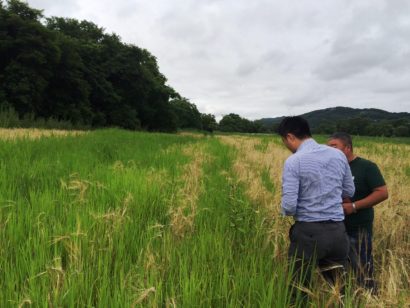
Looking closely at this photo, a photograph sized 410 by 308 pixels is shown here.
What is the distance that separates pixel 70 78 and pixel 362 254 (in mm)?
37621

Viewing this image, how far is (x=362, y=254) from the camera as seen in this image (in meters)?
3.48

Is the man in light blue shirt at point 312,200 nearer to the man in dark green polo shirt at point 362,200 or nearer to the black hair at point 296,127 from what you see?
the black hair at point 296,127

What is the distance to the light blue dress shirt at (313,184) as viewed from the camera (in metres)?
2.72

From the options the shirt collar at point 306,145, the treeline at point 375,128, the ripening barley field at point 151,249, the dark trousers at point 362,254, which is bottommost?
the dark trousers at point 362,254

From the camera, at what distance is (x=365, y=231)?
11.7 ft

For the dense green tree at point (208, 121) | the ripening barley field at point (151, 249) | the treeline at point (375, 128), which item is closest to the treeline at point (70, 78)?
the ripening barley field at point (151, 249)

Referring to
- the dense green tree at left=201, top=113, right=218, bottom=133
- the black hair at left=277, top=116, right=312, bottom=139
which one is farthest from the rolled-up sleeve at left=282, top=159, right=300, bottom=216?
the dense green tree at left=201, top=113, right=218, bottom=133

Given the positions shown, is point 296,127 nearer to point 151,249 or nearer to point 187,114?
point 151,249

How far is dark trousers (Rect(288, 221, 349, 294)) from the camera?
269cm

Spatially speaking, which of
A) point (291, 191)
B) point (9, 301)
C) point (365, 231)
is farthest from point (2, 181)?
point (365, 231)

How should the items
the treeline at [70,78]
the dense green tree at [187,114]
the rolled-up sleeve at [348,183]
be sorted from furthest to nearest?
the dense green tree at [187,114] → the treeline at [70,78] → the rolled-up sleeve at [348,183]

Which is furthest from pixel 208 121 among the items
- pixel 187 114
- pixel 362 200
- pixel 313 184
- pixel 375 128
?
pixel 313 184

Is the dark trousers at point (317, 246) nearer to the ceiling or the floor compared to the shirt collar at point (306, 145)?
nearer to the floor

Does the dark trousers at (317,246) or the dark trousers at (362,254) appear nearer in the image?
the dark trousers at (317,246)
